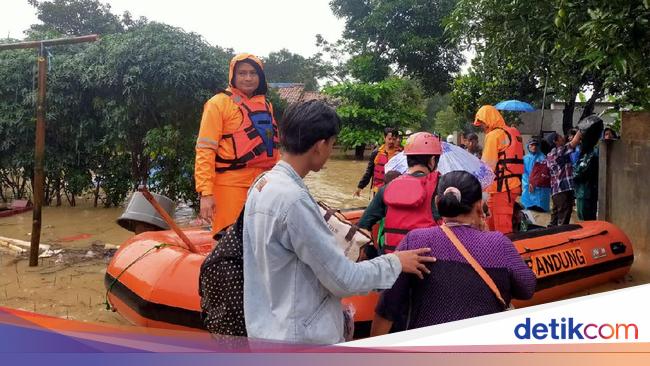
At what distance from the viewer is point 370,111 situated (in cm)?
2217

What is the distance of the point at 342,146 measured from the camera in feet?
78.5

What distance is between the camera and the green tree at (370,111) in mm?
22156

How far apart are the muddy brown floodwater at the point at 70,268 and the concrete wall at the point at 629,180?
31 cm

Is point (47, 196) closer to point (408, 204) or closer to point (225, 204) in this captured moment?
point (225, 204)

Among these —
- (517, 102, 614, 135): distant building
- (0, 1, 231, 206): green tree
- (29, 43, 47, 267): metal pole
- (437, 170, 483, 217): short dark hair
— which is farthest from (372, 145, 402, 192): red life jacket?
(517, 102, 614, 135): distant building

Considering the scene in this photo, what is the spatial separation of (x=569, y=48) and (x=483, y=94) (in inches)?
391

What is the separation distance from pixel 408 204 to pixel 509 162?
9.22ft

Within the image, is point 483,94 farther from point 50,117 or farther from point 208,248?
point 208,248

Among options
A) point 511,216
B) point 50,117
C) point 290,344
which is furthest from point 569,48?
point 50,117

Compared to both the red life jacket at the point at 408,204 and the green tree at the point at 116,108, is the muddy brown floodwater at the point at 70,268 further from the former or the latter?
the red life jacket at the point at 408,204

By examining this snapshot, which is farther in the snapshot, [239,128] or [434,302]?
[239,128]

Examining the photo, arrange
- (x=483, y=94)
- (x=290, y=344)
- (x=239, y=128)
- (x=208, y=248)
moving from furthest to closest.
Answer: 1. (x=483, y=94)
2. (x=208, y=248)
3. (x=239, y=128)
4. (x=290, y=344)

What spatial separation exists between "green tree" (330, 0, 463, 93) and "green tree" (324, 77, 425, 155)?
1.17 metres

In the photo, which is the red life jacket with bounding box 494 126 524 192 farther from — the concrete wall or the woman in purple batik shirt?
the woman in purple batik shirt
